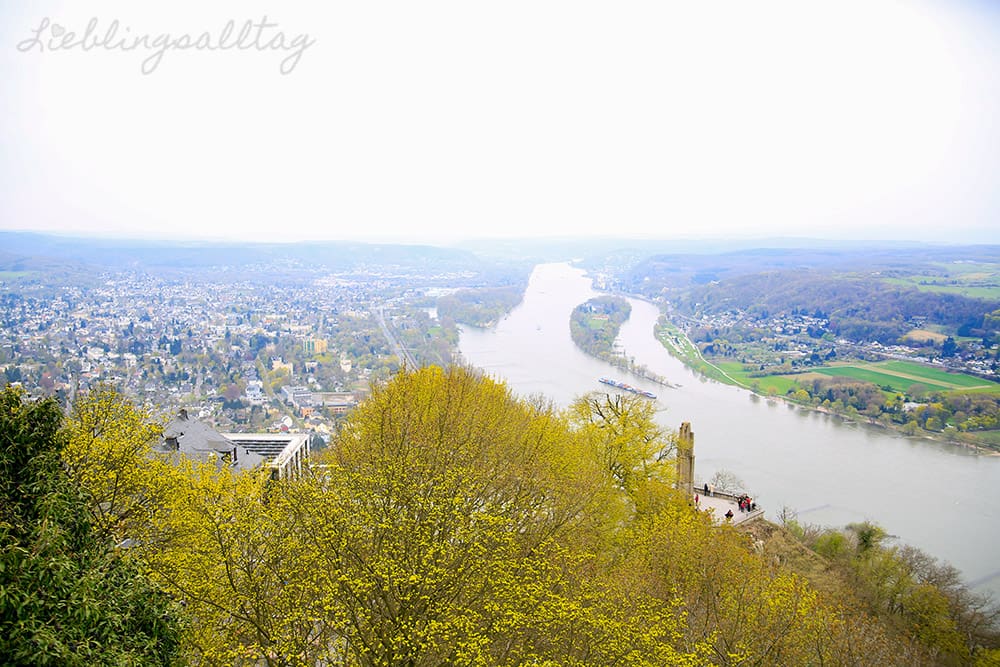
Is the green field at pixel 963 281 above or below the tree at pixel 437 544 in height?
below

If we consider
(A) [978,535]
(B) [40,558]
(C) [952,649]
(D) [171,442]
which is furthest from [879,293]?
(B) [40,558]

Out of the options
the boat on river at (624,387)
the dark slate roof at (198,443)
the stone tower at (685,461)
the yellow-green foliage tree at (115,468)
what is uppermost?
the yellow-green foliage tree at (115,468)

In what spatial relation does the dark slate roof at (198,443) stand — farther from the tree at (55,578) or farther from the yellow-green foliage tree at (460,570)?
the tree at (55,578)

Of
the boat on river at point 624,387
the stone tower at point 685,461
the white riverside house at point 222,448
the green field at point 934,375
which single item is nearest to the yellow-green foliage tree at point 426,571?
the white riverside house at point 222,448

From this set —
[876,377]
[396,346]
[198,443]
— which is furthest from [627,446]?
[396,346]

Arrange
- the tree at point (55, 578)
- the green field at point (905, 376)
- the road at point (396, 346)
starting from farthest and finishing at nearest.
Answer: the road at point (396, 346) → the green field at point (905, 376) → the tree at point (55, 578)

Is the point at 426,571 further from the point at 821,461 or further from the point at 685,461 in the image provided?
the point at 821,461

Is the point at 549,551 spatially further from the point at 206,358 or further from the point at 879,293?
the point at 879,293
